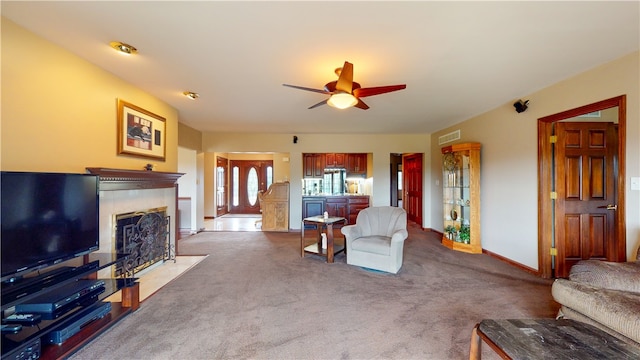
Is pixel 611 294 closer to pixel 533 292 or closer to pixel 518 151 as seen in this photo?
pixel 533 292

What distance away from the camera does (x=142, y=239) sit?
333 cm

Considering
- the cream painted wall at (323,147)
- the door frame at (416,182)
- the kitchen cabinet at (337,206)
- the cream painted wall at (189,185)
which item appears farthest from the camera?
the kitchen cabinet at (337,206)

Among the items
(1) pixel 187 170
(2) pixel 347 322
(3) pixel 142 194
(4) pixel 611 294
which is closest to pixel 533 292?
(4) pixel 611 294

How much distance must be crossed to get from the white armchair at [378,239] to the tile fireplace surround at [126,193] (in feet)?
8.70

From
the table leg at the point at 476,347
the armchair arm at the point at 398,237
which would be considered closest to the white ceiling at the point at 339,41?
the armchair arm at the point at 398,237

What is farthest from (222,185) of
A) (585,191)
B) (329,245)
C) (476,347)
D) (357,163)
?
(585,191)

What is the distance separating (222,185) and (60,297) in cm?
715

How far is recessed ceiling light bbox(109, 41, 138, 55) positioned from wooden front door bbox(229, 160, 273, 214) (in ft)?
23.4

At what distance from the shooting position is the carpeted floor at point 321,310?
1.89m

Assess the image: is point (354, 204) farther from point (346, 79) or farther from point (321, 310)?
point (346, 79)

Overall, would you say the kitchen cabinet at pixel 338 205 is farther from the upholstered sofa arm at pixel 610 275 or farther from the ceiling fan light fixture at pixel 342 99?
the upholstered sofa arm at pixel 610 275

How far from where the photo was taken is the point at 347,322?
88.7 inches

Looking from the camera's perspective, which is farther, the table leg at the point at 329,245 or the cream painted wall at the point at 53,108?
the table leg at the point at 329,245

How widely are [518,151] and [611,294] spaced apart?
2.44 m
